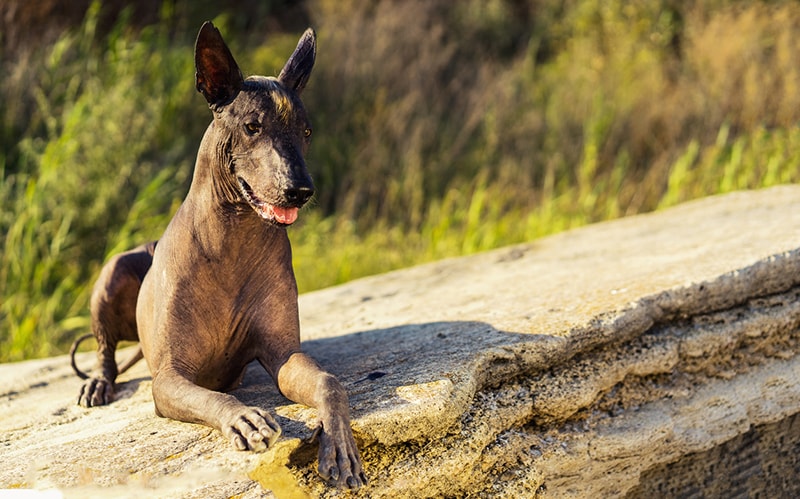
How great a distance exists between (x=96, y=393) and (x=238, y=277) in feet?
3.24

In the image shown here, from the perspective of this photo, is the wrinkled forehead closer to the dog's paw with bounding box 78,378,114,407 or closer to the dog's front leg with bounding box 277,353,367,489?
the dog's front leg with bounding box 277,353,367,489

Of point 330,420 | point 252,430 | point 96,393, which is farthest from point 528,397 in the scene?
point 96,393

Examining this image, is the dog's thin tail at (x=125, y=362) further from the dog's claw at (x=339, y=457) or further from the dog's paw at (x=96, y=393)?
the dog's claw at (x=339, y=457)

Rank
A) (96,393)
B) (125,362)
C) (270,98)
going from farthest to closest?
1. (125,362)
2. (96,393)
3. (270,98)

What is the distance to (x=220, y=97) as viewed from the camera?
2959mm

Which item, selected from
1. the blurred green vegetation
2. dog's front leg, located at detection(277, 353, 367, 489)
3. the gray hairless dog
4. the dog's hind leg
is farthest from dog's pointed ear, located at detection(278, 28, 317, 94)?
the blurred green vegetation

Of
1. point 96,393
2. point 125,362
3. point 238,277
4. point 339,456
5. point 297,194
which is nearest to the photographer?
point 339,456

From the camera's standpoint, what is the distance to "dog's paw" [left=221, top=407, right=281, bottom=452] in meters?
2.65

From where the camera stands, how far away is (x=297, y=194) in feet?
9.11

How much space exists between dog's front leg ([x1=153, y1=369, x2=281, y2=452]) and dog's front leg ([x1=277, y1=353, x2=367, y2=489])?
0.15 meters

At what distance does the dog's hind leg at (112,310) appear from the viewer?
3773 mm

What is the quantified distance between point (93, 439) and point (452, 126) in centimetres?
642

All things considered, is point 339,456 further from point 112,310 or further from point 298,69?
point 112,310

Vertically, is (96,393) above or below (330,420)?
below
